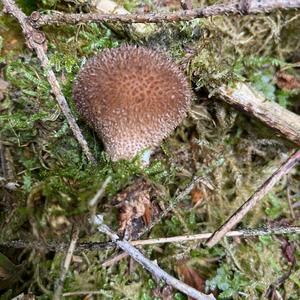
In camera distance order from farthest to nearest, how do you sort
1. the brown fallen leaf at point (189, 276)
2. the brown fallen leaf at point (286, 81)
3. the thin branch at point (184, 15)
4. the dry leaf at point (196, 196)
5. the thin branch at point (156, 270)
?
the brown fallen leaf at point (286, 81) < the dry leaf at point (196, 196) < the brown fallen leaf at point (189, 276) < the thin branch at point (156, 270) < the thin branch at point (184, 15)

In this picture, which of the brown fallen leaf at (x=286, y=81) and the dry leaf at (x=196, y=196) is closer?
the dry leaf at (x=196, y=196)

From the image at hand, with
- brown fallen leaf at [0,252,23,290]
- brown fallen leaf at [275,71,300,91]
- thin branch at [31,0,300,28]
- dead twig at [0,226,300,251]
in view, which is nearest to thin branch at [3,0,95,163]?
thin branch at [31,0,300,28]

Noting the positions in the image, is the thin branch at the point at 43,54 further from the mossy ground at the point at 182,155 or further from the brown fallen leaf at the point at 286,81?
the brown fallen leaf at the point at 286,81

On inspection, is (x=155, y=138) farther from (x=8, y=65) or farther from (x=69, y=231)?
(x=8, y=65)

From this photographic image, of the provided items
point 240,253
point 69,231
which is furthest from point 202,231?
point 69,231

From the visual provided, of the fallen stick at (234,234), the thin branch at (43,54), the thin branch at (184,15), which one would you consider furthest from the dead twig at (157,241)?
the thin branch at (184,15)

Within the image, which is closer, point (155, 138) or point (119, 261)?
point (155, 138)

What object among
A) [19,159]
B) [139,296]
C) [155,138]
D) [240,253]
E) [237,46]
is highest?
[237,46]
